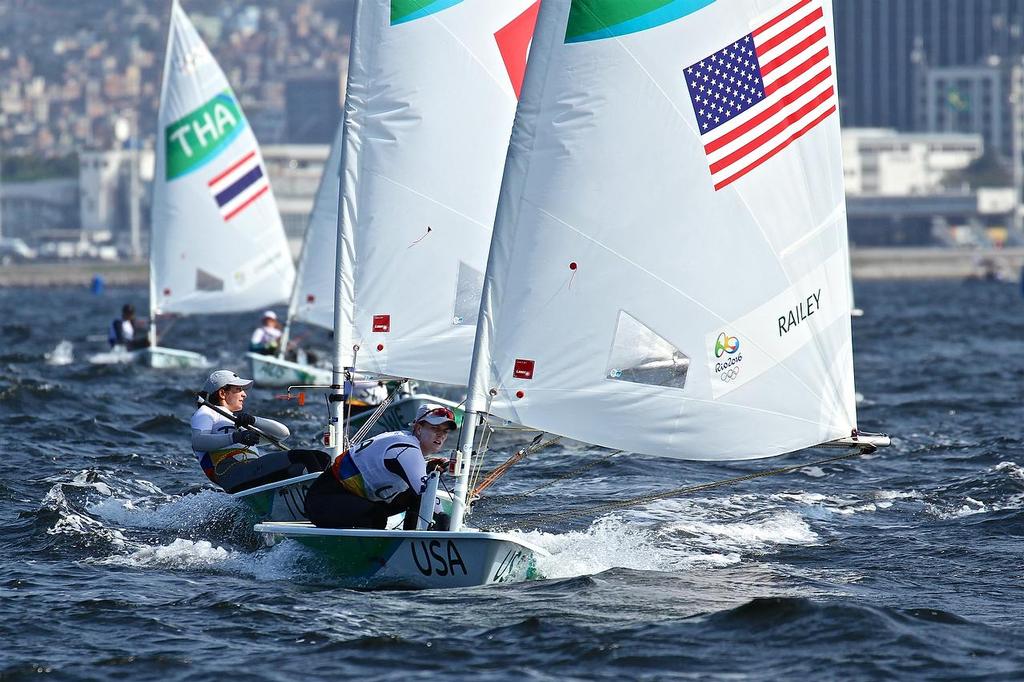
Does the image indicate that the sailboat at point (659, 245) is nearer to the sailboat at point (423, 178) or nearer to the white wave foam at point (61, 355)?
the sailboat at point (423, 178)

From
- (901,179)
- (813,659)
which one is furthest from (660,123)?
(901,179)

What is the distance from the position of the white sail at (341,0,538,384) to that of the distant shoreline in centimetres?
10219

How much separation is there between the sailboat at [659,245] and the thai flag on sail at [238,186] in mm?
19082

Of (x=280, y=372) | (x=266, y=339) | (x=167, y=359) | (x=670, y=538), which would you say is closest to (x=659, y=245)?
(x=670, y=538)

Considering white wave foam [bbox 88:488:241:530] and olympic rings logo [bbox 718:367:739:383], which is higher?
olympic rings logo [bbox 718:367:739:383]

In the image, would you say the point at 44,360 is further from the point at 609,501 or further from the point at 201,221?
the point at 609,501

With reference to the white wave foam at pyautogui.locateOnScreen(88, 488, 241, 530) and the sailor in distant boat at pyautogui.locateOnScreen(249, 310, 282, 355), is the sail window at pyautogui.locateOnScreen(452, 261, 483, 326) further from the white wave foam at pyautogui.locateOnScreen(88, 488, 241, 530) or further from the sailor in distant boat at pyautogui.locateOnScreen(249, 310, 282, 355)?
the sailor in distant boat at pyautogui.locateOnScreen(249, 310, 282, 355)

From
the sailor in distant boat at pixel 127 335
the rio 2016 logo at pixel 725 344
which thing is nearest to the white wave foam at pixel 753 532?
the rio 2016 logo at pixel 725 344

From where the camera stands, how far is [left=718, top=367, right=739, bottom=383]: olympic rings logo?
11.3 metres

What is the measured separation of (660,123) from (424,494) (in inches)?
113

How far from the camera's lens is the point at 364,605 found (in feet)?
35.3

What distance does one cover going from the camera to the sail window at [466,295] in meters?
16.0

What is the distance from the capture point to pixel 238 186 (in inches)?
1185

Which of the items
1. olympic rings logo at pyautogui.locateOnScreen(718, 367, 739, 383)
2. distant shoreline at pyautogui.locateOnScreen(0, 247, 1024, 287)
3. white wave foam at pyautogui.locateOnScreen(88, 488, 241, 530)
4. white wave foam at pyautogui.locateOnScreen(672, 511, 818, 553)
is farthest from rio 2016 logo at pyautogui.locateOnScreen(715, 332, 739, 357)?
distant shoreline at pyautogui.locateOnScreen(0, 247, 1024, 287)
